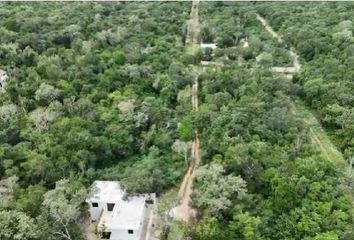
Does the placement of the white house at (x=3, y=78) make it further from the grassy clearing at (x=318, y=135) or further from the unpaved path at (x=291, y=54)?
the grassy clearing at (x=318, y=135)

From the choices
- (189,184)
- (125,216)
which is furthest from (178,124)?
(125,216)

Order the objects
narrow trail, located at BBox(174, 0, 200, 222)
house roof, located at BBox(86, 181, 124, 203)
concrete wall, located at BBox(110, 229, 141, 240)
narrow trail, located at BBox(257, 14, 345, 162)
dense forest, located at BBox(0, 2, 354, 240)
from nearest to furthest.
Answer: concrete wall, located at BBox(110, 229, 141, 240), dense forest, located at BBox(0, 2, 354, 240), house roof, located at BBox(86, 181, 124, 203), narrow trail, located at BBox(174, 0, 200, 222), narrow trail, located at BBox(257, 14, 345, 162)

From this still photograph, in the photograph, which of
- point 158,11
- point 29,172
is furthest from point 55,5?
point 29,172

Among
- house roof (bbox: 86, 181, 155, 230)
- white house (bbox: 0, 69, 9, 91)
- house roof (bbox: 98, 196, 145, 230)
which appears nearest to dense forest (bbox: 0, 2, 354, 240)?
house roof (bbox: 86, 181, 155, 230)

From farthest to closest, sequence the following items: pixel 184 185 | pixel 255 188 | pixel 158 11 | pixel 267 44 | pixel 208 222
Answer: pixel 158 11, pixel 267 44, pixel 184 185, pixel 255 188, pixel 208 222

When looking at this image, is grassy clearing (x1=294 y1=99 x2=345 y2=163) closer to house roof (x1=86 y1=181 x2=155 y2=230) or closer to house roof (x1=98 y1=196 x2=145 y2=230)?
house roof (x1=86 y1=181 x2=155 y2=230)

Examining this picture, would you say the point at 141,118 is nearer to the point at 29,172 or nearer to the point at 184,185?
the point at 184,185
